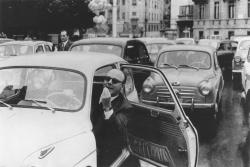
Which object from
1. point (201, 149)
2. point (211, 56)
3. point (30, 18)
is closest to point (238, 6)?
point (30, 18)

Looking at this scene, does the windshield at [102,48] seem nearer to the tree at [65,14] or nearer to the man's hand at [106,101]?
the man's hand at [106,101]

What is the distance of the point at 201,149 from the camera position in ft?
24.9

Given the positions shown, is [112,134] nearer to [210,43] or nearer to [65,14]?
[210,43]

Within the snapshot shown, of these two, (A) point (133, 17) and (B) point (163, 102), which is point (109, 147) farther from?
(A) point (133, 17)

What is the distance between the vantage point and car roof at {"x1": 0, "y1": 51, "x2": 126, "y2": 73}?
4.71 meters

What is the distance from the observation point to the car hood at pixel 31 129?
144 inches

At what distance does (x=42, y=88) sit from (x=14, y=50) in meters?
9.55

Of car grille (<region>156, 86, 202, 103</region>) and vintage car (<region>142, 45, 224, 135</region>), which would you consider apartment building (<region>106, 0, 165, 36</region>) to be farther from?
car grille (<region>156, 86, 202, 103</region>)

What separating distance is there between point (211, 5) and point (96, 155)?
4999cm

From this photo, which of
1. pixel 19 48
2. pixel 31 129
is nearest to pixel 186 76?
pixel 31 129

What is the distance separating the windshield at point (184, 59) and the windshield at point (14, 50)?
489 cm

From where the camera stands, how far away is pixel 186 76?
951cm

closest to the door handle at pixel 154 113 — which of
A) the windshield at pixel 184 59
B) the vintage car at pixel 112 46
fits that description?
the windshield at pixel 184 59

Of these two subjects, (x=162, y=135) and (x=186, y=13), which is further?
(x=186, y=13)
